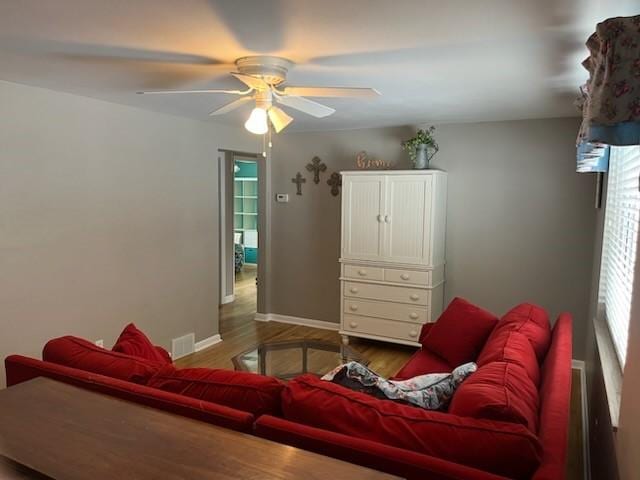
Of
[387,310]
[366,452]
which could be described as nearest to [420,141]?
[387,310]

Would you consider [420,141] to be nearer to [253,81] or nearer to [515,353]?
[253,81]

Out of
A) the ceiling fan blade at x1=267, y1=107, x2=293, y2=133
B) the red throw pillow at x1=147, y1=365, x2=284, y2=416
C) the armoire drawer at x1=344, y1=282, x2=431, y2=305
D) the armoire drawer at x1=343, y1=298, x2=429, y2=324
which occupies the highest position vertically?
the ceiling fan blade at x1=267, y1=107, x2=293, y2=133

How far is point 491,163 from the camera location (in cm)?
447

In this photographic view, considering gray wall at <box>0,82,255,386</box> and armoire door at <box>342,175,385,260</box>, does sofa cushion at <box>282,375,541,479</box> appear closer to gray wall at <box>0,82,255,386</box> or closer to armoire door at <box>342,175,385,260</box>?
gray wall at <box>0,82,255,386</box>

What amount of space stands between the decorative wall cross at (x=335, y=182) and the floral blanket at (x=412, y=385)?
3.40m

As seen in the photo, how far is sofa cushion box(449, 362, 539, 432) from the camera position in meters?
1.48

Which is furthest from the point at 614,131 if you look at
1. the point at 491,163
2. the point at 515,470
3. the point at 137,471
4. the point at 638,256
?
the point at 491,163

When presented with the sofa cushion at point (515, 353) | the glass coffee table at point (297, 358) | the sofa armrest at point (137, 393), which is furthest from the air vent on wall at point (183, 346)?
the sofa cushion at point (515, 353)

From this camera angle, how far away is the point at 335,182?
205 inches

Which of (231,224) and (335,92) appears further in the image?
(231,224)

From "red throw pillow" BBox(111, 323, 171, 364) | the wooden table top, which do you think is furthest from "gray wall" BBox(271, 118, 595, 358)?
the wooden table top

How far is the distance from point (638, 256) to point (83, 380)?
2.04 m

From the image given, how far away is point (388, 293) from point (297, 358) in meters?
1.28

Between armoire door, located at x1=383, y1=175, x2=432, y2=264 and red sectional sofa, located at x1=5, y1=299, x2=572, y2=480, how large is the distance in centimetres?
224
